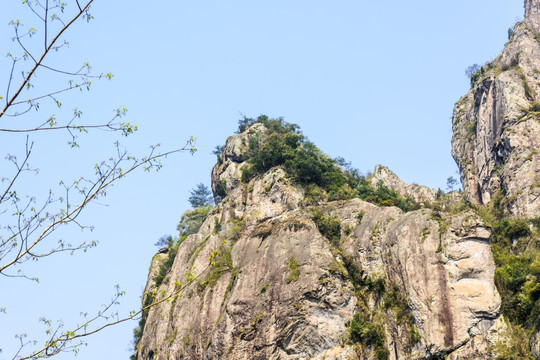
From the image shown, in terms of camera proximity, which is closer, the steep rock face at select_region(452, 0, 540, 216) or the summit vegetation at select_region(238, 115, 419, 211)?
the summit vegetation at select_region(238, 115, 419, 211)

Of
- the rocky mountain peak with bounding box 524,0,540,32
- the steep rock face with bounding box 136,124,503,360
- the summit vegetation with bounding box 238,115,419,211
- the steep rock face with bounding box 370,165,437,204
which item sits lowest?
the steep rock face with bounding box 136,124,503,360

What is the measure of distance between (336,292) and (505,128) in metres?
37.2

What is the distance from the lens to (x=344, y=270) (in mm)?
44062

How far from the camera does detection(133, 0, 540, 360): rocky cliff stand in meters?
36.7

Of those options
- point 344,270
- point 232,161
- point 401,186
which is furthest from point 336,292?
point 401,186

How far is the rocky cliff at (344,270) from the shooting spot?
120 feet

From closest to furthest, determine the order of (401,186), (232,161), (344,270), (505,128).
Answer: (344,270)
(232,161)
(505,128)
(401,186)

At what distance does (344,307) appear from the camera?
1634 inches

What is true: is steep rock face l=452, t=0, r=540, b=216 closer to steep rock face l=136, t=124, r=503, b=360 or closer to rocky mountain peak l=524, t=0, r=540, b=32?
rocky mountain peak l=524, t=0, r=540, b=32

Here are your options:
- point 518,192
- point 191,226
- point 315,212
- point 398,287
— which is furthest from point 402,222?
point 191,226

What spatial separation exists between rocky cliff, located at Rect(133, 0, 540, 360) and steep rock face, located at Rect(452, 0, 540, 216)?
0.88 ft

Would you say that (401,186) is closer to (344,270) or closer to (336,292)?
(344,270)

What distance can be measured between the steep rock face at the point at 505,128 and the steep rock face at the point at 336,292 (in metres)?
21.7

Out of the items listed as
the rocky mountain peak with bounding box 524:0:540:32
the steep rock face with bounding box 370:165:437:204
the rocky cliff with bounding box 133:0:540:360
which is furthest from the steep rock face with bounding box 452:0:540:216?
the steep rock face with bounding box 370:165:437:204
